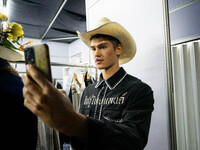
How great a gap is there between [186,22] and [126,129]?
999 millimetres

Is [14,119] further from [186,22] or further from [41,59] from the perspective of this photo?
[186,22]

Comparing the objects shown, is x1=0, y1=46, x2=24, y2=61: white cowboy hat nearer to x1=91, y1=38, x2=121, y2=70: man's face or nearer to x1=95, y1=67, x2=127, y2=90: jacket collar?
x1=91, y1=38, x2=121, y2=70: man's face

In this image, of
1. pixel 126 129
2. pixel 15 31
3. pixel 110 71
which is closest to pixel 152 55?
pixel 110 71

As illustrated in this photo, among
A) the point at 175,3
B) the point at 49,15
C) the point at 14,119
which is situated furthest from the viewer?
the point at 49,15

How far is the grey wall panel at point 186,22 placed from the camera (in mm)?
1146

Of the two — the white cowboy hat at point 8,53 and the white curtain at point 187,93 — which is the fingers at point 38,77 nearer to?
the white cowboy hat at point 8,53

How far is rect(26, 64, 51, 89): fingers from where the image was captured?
338mm

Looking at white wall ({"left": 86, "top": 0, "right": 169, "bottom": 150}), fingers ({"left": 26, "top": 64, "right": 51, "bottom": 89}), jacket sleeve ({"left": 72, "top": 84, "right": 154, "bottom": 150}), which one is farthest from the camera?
white wall ({"left": 86, "top": 0, "right": 169, "bottom": 150})

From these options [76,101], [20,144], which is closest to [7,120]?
[20,144]

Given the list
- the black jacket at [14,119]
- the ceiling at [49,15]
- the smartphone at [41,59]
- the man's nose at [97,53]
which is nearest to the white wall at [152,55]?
the man's nose at [97,53]

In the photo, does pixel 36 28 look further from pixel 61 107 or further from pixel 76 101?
pixel 61 107

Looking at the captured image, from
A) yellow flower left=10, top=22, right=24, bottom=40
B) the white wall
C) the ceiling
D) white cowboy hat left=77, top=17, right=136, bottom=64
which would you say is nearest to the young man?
white cowboy hat left=77, top=17, right=136, bottom=64

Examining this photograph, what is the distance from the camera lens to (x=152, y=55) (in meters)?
1.36

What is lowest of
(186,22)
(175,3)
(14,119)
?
(14,119)
